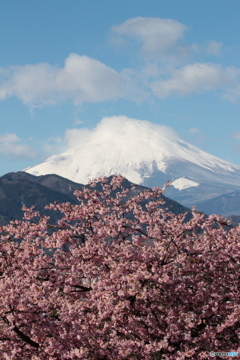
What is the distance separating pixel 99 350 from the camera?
17.8m

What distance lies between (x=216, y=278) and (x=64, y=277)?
6386 mm

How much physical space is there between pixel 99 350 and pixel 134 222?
19.5 ft

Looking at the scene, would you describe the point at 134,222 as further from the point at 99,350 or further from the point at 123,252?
the point at 99,350

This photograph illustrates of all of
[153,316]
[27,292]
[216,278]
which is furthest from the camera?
[216,278]

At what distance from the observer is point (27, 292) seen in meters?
17.5

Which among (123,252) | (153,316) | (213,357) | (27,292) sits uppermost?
(123,252)

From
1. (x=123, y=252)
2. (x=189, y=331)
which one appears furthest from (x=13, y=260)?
(x=189, y=331)

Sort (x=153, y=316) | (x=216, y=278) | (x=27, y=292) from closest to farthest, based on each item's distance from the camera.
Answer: (x=27, y=292) < (x=153, y=316) < (x=216, y=278)

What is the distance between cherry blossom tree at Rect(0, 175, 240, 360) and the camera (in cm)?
1736

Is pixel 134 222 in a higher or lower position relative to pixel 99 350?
higher

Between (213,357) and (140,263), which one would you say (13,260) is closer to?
(140,263)

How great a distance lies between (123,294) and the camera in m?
16.8

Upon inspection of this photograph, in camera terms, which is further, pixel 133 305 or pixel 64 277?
pixel 64 277

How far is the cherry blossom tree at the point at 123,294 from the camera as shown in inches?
683
